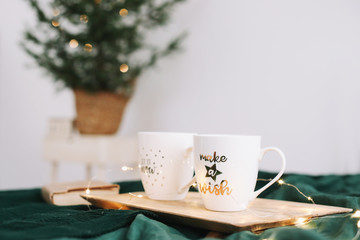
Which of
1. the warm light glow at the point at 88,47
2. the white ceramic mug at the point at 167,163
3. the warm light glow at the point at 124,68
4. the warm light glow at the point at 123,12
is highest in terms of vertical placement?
the warm light glow at the point at 123,12

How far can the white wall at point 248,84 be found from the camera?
1120mm

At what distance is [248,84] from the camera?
1411mm

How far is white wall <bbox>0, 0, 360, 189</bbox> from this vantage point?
1120mm

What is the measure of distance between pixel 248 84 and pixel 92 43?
714 mm

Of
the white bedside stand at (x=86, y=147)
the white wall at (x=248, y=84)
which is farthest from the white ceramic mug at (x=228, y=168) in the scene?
the white bedside stand at (x=86, y=147)

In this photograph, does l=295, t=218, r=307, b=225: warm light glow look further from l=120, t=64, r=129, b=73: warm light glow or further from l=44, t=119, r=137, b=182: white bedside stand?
l=120, t=64, r=129, b=73: warm light glow

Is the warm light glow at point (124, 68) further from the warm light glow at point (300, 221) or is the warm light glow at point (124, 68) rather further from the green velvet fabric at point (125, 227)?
the warm light glow at point (300, 221)

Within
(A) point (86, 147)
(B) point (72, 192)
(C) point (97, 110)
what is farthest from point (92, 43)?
(B) point (72, 192)

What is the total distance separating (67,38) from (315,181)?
1.23 meters

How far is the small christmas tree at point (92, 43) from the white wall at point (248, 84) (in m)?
0.22

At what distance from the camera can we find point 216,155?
494mm

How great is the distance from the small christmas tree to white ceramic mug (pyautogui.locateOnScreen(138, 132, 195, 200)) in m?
1.03

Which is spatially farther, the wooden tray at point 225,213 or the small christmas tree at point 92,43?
the small christmas tree at point 92,43

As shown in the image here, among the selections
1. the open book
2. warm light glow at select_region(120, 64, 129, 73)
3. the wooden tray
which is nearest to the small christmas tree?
warm light glow at select_region(120, 64, 129, 73)
